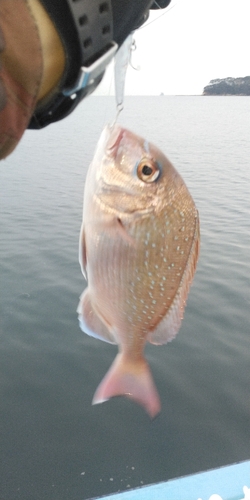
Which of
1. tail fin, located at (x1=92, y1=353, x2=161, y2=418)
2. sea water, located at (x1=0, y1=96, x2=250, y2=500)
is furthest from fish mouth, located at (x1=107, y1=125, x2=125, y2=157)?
tail fin, located at (x1=92, y1=353, x2=161, y2=418)

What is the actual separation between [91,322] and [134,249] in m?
0.38

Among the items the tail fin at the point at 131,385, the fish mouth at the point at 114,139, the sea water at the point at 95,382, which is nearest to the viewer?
the fish mouth at the point at 114,139

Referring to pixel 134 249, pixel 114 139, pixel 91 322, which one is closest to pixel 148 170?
pixel 114 139

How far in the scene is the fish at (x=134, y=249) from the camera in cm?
158

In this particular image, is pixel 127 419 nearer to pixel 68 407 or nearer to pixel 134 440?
pixel 134 440

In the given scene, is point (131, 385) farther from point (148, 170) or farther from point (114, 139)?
point (114, 139)

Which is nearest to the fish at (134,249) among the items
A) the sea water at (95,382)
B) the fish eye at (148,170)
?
the fish eye at (148,170)

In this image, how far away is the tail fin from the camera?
1.71m

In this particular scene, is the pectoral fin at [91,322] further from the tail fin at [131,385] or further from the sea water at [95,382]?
the sea water at [95,382]

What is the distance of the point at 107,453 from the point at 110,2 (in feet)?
17.6

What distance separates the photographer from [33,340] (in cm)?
750

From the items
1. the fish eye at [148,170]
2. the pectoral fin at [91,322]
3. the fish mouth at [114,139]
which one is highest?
the fish mouth at [114,139]

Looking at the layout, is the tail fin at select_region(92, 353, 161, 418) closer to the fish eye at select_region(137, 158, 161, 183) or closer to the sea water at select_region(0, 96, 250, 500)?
the fish eye at select_region(137, 158, 161, 183)

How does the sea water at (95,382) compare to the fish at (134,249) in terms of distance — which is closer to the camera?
the fish at (134,249)
